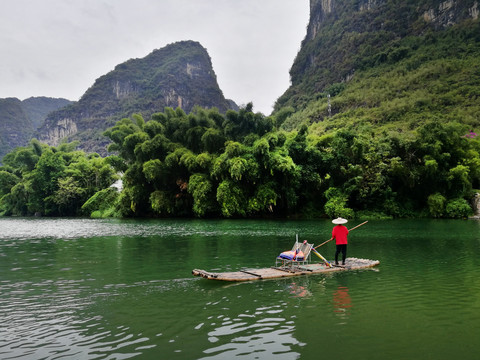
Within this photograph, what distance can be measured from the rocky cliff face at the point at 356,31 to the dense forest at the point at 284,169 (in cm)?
7461

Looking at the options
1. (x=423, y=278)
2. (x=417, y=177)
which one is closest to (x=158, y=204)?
(x=417, y=177)

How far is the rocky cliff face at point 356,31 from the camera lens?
10138cm

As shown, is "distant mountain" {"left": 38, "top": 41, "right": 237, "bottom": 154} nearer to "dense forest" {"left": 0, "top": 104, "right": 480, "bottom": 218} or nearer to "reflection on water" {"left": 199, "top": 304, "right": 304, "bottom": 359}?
"dense forest" {"left": 0, "top": 104, "right": 480, "bottom": 218}

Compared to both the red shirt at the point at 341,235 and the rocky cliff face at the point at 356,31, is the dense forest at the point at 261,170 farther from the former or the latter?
the rocky cliff face at the point at 356,31

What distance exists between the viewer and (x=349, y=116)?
72.4 meters

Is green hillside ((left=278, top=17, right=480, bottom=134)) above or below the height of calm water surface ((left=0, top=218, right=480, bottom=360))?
above

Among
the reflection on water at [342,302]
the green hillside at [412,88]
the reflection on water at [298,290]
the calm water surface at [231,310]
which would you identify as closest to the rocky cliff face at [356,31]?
the green hillside at [412,88]

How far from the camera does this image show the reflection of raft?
32.7 ft

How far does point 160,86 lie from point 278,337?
636 feet

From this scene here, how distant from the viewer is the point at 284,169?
33.8 metres

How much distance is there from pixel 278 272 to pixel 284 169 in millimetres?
Result: 23630

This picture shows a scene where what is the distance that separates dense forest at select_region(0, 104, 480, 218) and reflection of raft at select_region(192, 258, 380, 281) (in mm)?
21696

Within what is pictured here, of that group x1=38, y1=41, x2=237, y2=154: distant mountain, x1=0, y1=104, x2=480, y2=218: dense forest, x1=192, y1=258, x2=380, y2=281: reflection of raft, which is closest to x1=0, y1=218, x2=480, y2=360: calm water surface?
x1=192, y1=258, x2=380, y2=281: reflection of raft

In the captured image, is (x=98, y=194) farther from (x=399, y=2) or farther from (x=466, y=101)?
(x=399, y=2)
